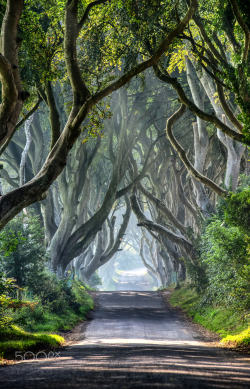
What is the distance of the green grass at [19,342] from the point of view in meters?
8.50

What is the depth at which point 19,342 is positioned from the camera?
8891 millimetres

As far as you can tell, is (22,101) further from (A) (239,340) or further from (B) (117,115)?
(B) (117,115)

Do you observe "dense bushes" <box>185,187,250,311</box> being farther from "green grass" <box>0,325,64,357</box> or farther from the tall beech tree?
"green grass" <box>0,325,64,357</box>

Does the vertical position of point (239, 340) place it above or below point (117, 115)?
below

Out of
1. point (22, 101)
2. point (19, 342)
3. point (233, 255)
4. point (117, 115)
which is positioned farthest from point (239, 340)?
point (117, 115)

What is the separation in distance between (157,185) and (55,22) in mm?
16670

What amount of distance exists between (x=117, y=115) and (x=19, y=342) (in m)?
17.4

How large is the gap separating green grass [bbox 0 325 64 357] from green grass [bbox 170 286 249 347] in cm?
452

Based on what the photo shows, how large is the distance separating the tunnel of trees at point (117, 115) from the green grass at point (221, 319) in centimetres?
58

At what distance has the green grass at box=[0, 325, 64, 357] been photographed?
8500 millimetres

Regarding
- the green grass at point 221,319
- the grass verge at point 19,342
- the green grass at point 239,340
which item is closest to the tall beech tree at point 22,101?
the grass verge at point 19,342

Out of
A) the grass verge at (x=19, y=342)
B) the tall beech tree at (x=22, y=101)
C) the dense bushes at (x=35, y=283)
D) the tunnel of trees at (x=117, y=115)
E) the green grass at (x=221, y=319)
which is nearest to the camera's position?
the tall beech tree at (x=22, y=101)

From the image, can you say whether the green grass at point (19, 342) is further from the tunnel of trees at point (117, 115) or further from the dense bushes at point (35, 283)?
the dense bushes at point (35, 283)

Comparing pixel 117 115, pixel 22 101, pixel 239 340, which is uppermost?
pixel 117 115
